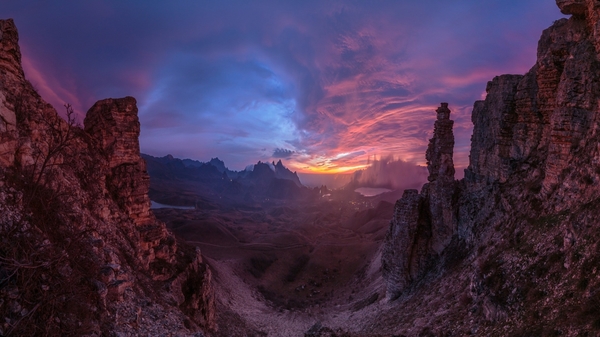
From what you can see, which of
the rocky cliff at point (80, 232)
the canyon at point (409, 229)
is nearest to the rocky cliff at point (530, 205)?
the canyon at point (409, 229)

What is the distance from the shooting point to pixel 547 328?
9.20m

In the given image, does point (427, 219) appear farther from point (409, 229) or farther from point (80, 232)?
point (80, 232)

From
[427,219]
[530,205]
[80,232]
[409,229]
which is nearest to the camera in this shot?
[80,232]

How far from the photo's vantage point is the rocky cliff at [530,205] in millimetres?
10562

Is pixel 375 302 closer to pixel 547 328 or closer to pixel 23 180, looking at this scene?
pixel 547 328

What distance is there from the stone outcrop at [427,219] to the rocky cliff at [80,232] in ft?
68.7

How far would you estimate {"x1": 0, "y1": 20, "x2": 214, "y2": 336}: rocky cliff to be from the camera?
8383mm

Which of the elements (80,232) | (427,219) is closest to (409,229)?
(427,219)

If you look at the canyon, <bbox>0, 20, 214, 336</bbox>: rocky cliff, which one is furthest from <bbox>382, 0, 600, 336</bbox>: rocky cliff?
<bbox>0, 20, 214, 336</bbox>: rocky cliff

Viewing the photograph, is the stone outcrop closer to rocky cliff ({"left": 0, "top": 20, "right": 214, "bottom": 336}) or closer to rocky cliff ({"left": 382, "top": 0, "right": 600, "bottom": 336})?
rocky cliff ({"left": 382, "top": 0, "right": 600, "bottom": 336})

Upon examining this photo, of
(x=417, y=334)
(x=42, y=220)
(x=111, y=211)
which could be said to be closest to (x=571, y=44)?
(x=417, y=334)

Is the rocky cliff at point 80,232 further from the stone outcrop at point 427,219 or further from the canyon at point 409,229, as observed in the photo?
the stone outcrop at point 427,219

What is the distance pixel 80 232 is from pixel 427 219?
101ft

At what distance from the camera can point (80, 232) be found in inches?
509
